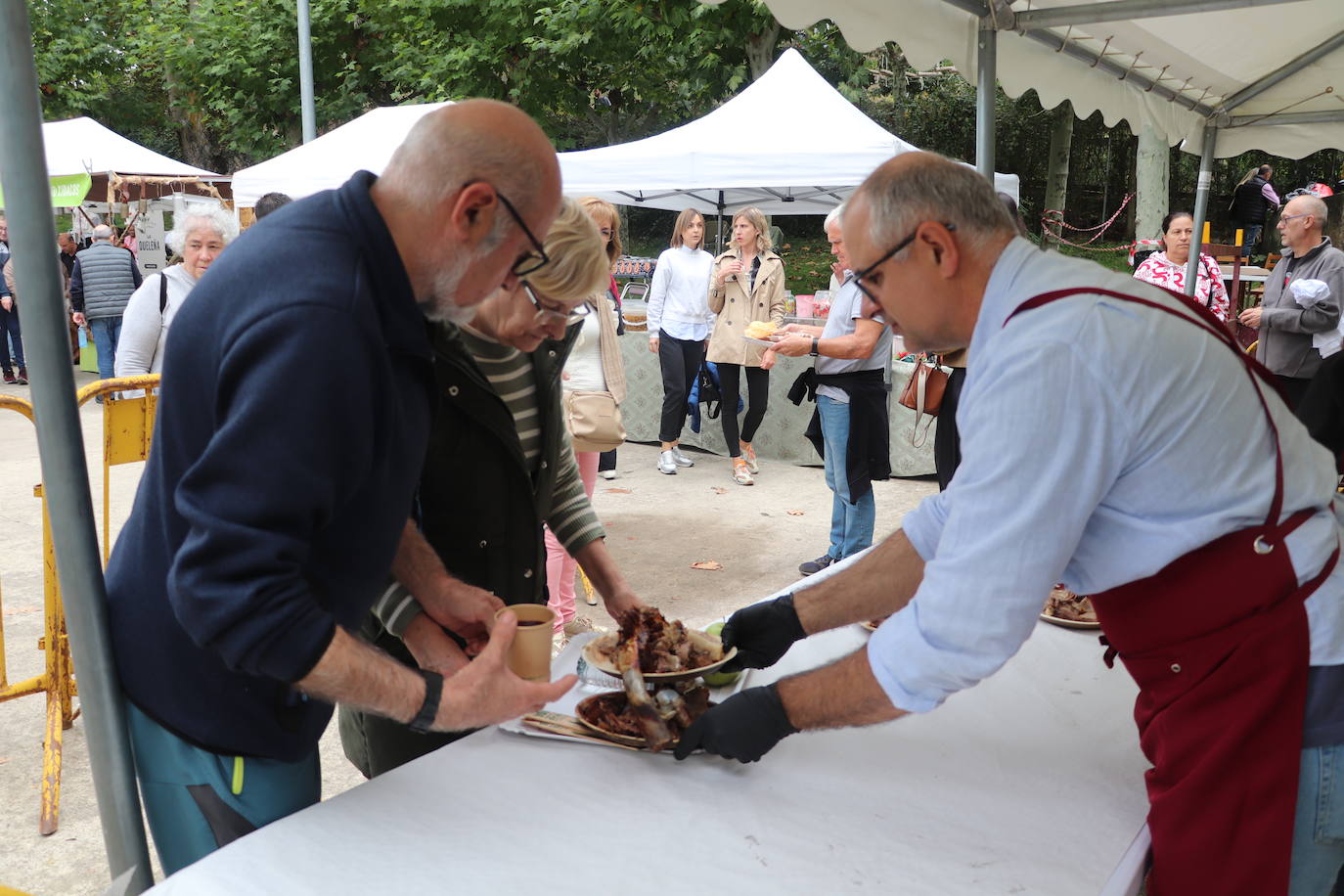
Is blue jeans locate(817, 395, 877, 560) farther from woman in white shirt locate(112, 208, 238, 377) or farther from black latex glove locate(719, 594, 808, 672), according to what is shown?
black latex glove locate(719, 594, 808, 672)

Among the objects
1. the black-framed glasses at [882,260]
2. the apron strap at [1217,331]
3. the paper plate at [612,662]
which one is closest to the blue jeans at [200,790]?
the paper plate at [612,662]

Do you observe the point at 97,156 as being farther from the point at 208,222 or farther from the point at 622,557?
the point at 622,557

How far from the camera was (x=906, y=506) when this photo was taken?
681 centimetres

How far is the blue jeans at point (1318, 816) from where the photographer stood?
4.68ft

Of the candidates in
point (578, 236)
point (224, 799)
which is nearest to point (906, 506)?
point (578, 236)

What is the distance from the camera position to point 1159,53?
475 centimetres

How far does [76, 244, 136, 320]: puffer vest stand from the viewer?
395 inches

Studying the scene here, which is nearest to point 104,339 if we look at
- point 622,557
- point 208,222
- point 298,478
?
point 208,222

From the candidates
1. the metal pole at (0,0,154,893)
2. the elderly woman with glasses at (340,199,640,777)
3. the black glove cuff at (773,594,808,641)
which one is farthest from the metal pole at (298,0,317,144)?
the black glove cuff at (773,594,808,641)

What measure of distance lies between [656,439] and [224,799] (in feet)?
23.6

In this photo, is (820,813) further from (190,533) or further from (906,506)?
(906,506)

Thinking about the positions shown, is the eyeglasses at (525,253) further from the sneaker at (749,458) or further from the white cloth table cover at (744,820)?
the sneaker at (749,458)

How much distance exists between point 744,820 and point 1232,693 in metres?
0.69

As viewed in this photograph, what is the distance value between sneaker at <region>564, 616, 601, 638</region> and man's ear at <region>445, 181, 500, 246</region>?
3281mm
